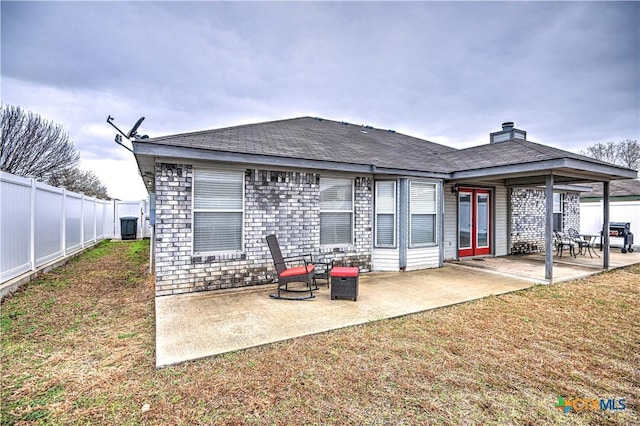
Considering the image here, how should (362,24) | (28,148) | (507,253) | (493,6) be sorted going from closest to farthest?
(493,6) < (362,24) < (507,253) < (28,148)

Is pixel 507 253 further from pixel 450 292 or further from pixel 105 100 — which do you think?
pixel 105 100

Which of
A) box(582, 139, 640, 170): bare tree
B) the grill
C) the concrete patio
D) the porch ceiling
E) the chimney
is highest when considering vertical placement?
box(582, 139, 640, 170): bare tree

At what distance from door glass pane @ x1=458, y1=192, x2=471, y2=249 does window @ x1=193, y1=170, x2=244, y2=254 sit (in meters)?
6.76

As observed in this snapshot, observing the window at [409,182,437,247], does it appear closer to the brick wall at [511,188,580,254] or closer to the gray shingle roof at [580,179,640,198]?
the brick wall at [511,188,580,254]

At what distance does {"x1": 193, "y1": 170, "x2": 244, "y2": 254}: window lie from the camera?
580cm

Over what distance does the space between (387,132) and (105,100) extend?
445 inches

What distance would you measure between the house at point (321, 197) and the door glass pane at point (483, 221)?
34 millimetres

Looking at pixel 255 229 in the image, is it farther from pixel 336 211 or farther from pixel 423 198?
pixel 423 198

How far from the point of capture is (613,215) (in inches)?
548

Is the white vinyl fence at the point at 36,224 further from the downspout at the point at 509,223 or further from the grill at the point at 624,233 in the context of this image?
the grill at the point at 624,233

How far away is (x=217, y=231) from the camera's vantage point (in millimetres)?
5977

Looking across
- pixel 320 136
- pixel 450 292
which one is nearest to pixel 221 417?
pixel 450 292

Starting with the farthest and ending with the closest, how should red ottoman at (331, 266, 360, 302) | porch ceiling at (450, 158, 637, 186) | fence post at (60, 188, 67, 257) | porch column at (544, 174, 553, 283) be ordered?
fence post at (60, 188, 67, 257)
porch column at (544, 174, 553, 283)
porch ceiling at (450, 158, 637, 186)
red ottoman at (331, 266, 360, 302)

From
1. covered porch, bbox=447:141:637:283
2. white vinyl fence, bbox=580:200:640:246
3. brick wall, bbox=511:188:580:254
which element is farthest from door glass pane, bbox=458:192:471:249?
white vinyl fence, bbox=580:200:640:246
